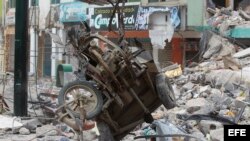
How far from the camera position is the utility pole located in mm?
12828

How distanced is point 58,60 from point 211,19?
11092 millimetres

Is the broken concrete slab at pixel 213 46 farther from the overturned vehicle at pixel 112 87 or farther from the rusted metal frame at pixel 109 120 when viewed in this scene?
the rusted metal frame at pixel 109 120

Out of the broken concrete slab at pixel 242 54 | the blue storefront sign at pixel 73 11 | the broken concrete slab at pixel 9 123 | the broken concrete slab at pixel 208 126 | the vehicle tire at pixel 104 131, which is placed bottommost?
the broken concrete slab at pixel 9 123

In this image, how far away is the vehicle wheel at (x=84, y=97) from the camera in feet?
23.8

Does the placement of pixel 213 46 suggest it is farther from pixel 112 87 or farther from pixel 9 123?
pixel 112 87

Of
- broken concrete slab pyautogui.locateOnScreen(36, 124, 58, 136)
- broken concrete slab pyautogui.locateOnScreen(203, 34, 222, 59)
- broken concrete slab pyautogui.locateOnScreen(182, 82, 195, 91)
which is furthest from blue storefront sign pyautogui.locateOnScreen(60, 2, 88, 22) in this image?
broken concrete slab pyautogui.locateOnScreen(36, 124, 58, 136)

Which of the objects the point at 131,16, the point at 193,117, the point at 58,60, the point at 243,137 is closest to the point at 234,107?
the point at 193,117

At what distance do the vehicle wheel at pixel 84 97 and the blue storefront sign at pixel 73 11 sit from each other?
68.0 feet

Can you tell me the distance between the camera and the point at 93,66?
7.30m

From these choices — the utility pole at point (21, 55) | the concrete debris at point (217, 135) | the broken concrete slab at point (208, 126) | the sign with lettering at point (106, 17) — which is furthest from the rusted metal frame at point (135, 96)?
the sign with lettering at point (106, 17)

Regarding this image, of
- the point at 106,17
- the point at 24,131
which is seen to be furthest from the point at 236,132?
the point at 106,17

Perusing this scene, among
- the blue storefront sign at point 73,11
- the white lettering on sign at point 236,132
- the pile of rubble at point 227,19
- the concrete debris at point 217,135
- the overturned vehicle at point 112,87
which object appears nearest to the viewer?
the white lettering on sign at point 236,132

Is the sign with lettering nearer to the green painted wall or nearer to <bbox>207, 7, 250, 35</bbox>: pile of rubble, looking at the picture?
the green painted wall

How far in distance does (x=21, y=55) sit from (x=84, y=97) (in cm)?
584
